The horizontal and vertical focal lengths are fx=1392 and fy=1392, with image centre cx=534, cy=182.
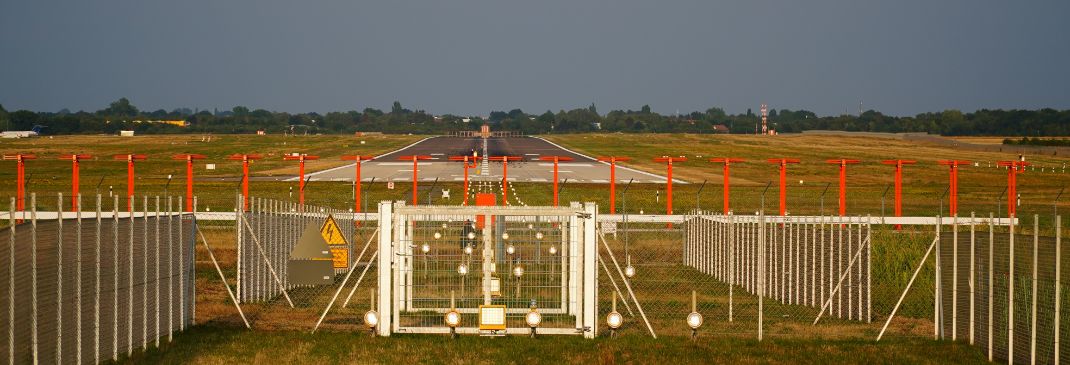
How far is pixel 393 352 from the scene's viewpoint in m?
16.2

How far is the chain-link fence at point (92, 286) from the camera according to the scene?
1233 cm

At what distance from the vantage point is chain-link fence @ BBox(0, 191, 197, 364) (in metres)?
12.3

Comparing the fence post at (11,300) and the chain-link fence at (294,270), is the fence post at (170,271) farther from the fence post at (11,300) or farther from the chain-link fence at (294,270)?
the fence post at (11,300)

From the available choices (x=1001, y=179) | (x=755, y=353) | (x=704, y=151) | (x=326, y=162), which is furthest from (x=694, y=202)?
(x=704, y=151)

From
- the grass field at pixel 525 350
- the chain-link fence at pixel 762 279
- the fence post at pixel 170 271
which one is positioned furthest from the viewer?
the chain-link fence at pixel 762 279

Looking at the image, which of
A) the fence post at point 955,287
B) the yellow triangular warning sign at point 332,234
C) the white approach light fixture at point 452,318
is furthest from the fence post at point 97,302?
the fence post at point 955,287

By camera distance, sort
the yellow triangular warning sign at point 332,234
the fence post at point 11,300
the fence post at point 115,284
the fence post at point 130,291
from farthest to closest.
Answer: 1. the yellow triangular warning sign at point 332,234
2. the fence post at point 130,291
3. the fence post at point 115,284
4. the fence post at point 11,300

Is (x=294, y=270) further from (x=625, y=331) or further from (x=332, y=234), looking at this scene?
(x=625, y=331)

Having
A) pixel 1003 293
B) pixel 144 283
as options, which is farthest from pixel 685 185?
pixel 144 283

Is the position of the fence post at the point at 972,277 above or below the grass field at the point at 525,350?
above

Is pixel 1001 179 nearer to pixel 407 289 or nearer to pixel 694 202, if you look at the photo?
pixel 694 202

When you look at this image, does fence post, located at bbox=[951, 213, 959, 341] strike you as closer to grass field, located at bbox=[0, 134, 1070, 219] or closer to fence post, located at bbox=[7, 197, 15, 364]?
grass field, located at bbox=[0, 134, 1070, 219]

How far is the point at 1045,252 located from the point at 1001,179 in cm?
5087

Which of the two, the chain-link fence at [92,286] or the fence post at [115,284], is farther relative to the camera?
the fence post at [115,284]
